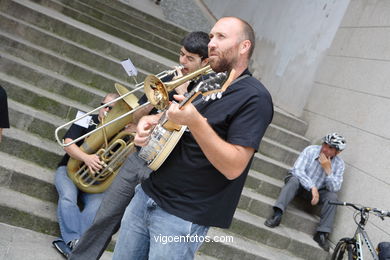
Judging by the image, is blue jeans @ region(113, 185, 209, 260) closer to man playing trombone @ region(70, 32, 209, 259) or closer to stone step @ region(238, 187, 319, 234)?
man playing trombone @ region(70, 32, 209, 259)

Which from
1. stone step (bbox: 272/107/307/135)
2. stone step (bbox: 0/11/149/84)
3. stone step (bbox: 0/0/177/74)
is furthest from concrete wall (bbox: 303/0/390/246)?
stone step (bbox: 0/11/149/84)

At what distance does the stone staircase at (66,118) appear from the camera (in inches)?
167

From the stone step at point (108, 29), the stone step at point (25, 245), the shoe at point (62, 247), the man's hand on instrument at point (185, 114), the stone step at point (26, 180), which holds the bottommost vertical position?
the stone step at point (25, 245)

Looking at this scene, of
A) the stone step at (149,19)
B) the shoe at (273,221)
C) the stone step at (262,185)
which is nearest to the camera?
the shoe at (273,221)

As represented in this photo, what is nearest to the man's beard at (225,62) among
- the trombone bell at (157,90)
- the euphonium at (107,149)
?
the trombone bell at (157,90)

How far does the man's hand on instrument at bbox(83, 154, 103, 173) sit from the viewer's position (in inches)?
150

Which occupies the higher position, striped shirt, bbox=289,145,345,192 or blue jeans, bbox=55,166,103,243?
striped shirt, bbox=289,145,345,192

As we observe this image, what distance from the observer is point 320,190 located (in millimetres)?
5617

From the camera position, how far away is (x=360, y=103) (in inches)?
232

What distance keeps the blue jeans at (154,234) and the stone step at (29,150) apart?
2.32 metres

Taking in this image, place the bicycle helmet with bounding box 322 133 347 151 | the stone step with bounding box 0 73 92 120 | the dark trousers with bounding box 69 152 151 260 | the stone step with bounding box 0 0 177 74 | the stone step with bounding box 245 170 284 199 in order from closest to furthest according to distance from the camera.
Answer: the dark trousers with bounding box 69 152 151 260, the stone step with bounding box 0 73 92 120, the bicycle helmet with bounding box 322 133 347 151, the stone step with bounding box 245 170 284 199, the stone step with bounding box 0 0 177 74

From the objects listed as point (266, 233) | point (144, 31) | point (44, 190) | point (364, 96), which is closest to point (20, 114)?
point (44, 190)

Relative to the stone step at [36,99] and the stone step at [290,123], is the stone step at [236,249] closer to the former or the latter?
the stone step at [36,99]

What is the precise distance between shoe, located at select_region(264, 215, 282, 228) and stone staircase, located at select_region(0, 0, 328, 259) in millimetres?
99
